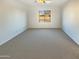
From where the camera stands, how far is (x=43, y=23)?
14.4m

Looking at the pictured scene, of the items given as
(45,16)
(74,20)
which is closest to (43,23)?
(45,16)

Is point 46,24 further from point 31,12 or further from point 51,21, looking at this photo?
point 31,12

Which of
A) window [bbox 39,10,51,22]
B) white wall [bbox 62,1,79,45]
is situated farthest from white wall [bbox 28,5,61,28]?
white wall [bbox 62,1,79,45]

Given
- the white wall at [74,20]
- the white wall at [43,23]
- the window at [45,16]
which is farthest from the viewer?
the window at [45,16]

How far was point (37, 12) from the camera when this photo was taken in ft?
47.0

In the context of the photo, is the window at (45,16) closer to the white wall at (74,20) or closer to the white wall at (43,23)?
the white wall at (43,23)

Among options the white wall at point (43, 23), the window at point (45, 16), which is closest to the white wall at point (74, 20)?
the white wall at point (43, 23)

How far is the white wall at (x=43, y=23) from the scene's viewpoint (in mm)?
14156

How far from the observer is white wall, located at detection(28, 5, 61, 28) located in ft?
46.4

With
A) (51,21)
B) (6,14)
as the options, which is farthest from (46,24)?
(6,14)

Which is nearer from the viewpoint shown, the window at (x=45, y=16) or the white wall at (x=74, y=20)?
the white wall at (x=74, y=20)

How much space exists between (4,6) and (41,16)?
7.39 meters

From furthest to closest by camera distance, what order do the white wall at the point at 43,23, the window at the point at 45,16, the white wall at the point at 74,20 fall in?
the window at the point at 45,16
the white wall at the point at 43,23
the white wall at the point at 74,20

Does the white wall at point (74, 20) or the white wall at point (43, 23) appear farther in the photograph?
the white wall at point (43, 23)
